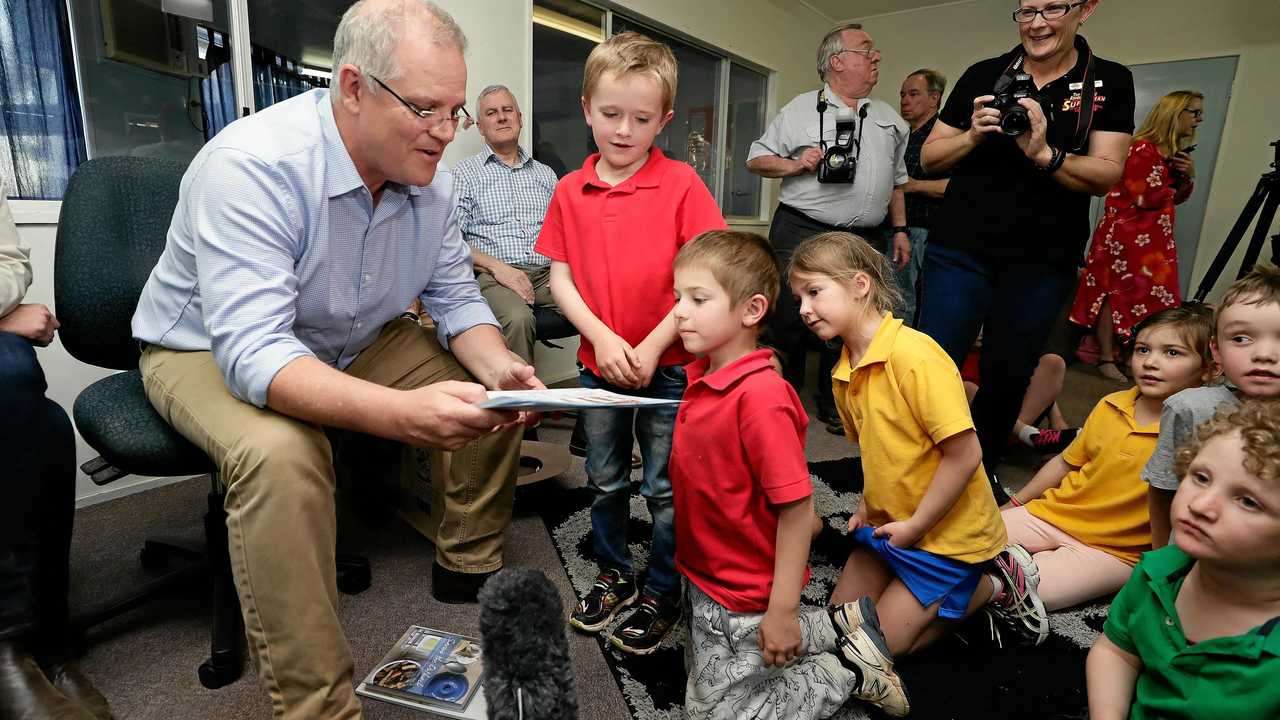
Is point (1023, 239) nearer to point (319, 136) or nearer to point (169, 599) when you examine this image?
A: point (319, 136)

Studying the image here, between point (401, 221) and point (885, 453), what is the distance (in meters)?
1.01

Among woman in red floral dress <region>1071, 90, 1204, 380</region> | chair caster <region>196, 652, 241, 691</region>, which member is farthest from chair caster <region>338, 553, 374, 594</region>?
woman in red floral dress <region>1071, 90, 1204, 380</region>

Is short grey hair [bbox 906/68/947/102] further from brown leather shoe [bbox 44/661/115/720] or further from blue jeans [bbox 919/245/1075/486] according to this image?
brown leather shoe [bbox 44/661/115/720]

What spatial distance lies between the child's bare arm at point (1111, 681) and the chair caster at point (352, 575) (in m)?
1.32

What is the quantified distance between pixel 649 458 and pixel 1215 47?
503cm

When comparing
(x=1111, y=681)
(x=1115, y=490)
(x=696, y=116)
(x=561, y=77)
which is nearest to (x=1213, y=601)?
(x=1111, y=681)

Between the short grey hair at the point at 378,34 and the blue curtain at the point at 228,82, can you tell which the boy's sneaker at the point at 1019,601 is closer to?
the short grey hair at the point at 378,34

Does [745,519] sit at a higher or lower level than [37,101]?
lower

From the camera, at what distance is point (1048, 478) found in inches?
64.7

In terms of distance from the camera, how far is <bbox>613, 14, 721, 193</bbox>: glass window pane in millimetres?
4277

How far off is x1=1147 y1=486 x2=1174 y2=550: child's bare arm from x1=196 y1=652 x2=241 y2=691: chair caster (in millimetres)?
1688

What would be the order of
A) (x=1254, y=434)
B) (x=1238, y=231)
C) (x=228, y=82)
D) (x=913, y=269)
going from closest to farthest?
(x=1254, y=434)
(x=228, y=82)
(x=1238, y=231)
(x=913, y=269)

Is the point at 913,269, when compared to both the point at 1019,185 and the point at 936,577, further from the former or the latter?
the point at 936,577

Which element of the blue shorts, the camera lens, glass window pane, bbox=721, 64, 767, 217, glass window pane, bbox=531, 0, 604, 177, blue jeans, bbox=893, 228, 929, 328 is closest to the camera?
the blue shorts
